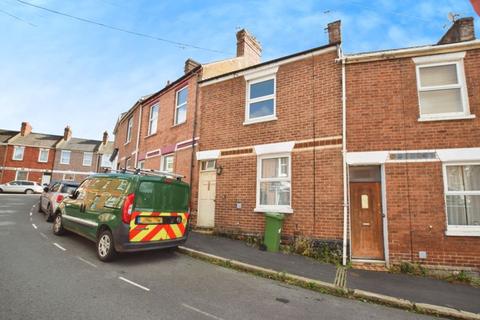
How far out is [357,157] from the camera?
23.4 feet

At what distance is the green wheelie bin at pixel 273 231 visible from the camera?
7.34 metres

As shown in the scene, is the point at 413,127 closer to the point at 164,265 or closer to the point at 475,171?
the point at 475,171

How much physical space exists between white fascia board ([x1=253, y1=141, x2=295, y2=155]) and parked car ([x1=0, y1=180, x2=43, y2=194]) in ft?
106

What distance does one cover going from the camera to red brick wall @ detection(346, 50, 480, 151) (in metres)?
6.59

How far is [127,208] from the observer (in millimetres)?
5488

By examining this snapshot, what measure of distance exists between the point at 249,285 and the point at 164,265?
2052 millimetres

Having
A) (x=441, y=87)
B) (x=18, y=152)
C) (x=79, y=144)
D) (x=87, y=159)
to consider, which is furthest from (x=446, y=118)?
(x=18, y=152)

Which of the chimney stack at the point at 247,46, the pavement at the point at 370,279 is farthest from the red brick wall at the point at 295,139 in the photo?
the chimney stack at the point at 247,46

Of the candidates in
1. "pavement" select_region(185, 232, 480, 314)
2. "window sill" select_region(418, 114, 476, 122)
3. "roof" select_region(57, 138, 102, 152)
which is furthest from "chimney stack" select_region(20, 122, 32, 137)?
"window sill" select_region(418, 114, 476, 122)

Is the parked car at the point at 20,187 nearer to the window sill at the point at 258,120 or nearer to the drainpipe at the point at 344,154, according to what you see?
the window sill at the point at 258,120

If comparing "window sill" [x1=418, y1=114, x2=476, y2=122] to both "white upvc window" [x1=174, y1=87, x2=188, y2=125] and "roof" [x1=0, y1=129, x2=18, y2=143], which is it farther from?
"roof" [x1=0, y1=129, x2=18, y2=143]

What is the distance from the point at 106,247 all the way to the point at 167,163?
6919 mm

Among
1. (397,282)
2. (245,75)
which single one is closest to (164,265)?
(397,282)

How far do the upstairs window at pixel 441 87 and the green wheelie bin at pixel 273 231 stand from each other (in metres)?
4.78
